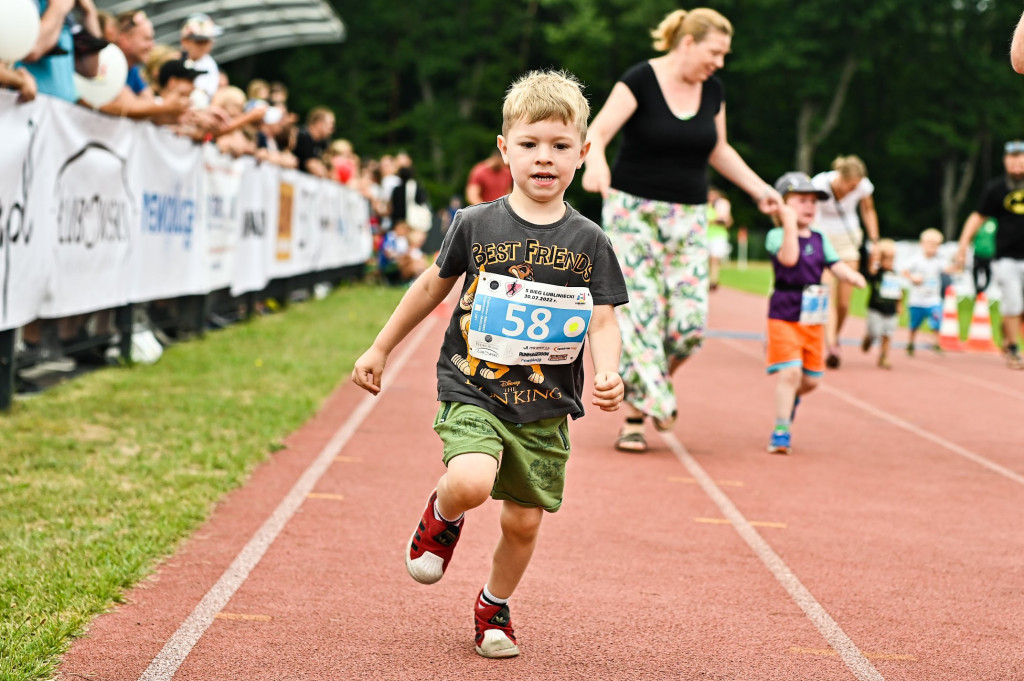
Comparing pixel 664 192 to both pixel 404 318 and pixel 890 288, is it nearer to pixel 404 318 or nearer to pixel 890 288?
pixel 404 318

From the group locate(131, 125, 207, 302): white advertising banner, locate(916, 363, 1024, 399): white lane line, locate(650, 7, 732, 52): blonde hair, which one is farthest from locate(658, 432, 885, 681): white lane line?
locate(916, 363, 1024, 399): white lane line

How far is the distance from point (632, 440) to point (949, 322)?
35.8 feet

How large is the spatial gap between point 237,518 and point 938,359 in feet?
37.2

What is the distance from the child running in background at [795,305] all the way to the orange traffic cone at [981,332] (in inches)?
358

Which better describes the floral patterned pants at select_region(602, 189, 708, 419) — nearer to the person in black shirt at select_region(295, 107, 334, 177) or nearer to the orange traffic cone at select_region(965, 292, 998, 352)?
the orange traffic cone at select_region(965, 292, 998, 352)

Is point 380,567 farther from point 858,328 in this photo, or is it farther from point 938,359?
point 858,328

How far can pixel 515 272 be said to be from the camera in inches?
148

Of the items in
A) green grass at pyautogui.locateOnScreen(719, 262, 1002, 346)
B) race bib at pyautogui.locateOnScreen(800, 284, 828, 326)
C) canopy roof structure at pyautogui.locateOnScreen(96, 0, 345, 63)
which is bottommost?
green grass at pyautogui.locateOnScreen(719, 262, 1002, 346)

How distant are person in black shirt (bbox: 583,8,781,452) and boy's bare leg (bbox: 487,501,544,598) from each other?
3.65 metres

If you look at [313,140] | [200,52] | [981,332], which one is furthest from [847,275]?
[313,140]

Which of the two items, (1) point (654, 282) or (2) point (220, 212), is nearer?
(1) point (654, 282)

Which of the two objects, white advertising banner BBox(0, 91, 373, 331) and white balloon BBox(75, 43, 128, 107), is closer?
white advertising banner BBox(0, 91, 373, 331)

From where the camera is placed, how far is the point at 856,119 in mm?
66688

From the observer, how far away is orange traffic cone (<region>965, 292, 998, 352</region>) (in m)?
16.5
